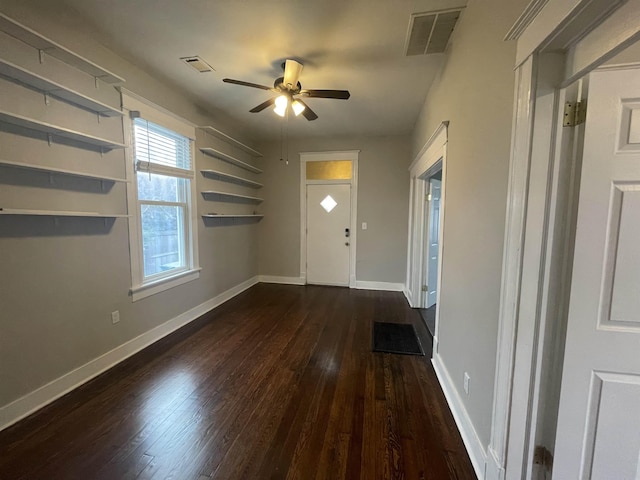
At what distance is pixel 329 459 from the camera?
154cm

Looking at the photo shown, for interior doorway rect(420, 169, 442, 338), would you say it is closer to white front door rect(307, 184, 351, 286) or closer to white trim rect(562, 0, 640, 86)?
white front door rect(307, 184, 351, 286)

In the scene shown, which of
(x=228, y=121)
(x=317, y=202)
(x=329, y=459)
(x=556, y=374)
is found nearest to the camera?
(x=556, y=374)

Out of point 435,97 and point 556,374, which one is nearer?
point 556,374

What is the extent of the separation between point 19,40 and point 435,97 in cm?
321

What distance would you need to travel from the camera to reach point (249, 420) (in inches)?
72.1

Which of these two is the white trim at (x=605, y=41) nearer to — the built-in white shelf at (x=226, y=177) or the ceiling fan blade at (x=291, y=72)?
the ceiling fan blade at (x=291, y=72)

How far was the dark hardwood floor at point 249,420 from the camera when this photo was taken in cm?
149

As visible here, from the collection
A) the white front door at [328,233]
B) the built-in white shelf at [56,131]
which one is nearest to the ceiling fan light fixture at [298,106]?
the built-in white shelf at [56,131]

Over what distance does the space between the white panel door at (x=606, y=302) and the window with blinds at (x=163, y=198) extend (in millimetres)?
3233

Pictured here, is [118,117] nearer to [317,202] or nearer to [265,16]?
[265,16]

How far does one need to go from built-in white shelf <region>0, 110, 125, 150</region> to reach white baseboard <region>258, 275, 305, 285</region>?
140 inches

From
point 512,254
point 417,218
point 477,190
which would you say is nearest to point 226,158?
point 417,218

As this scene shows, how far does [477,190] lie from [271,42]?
1.95 meters

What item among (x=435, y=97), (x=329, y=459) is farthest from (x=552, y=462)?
(x=435, y=97)
